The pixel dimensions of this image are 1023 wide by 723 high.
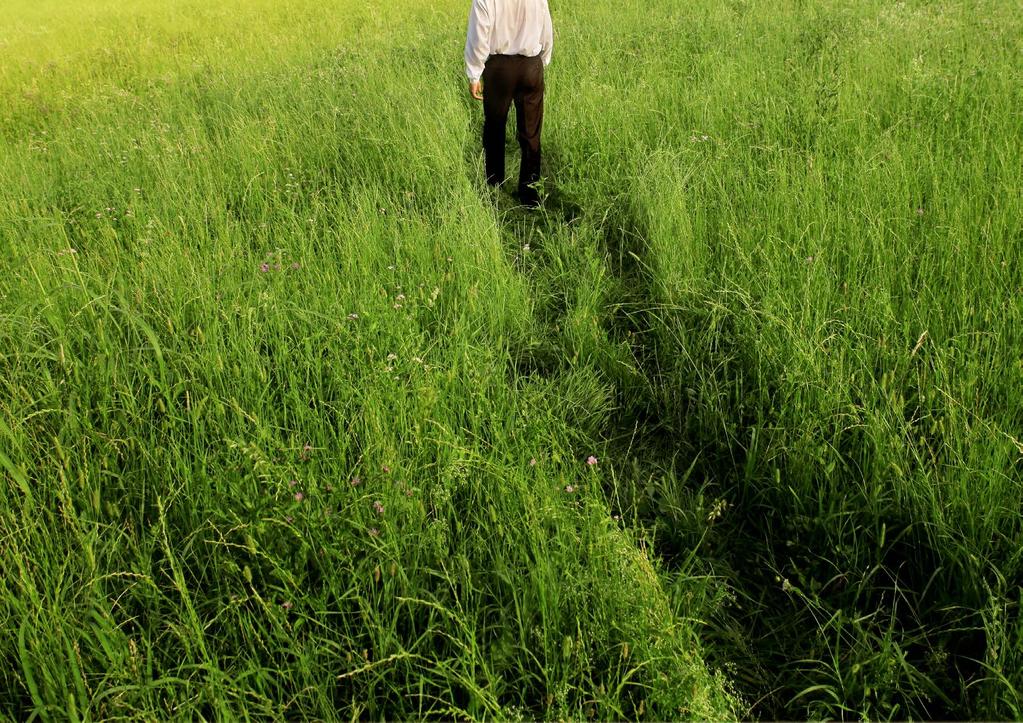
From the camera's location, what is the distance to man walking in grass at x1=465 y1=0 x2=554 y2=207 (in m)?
4.74

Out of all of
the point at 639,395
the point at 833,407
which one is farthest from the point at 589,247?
the point at 833,407

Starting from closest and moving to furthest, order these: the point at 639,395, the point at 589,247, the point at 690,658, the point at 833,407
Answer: the point at 690,658
the point at 833,407
the point at 639,395
the point at 589,247

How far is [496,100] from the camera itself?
16.3ft

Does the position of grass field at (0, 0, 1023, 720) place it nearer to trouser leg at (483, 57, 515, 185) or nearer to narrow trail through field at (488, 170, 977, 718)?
narrow trail through field at (488, 170, 977, 718)

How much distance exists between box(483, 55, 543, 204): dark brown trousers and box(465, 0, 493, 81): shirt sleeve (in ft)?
0.34

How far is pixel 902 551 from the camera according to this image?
83.0 inches

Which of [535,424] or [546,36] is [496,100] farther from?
[535,424]

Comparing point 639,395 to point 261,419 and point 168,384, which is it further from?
point 168,384

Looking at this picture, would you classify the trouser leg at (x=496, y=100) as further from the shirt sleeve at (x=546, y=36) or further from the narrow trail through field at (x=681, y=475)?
the narrow trail through field at (x=681, y=475)

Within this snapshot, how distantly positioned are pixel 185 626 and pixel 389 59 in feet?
22.9

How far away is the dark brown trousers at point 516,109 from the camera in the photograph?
4.91m

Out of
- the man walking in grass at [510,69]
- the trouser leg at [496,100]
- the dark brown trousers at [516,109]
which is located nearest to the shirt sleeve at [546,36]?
the man walking in grass at [510,69]

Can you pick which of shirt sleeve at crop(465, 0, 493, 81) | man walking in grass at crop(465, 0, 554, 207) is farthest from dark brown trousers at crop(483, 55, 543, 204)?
shirt sleeve at crop(465, 0, 493, 81)

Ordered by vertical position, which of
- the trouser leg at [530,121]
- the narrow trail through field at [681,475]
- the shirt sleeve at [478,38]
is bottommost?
the narrow trail through field at [681,475]
